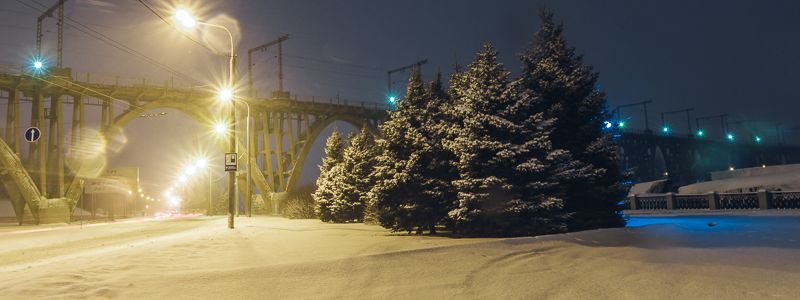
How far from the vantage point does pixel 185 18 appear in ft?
65.5

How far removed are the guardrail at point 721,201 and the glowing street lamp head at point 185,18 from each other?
18.9 m

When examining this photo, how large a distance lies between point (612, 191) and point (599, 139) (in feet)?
5.74

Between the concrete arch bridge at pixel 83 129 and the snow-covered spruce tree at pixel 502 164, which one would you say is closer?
the snow-covered spruce tree at pixel 502 164

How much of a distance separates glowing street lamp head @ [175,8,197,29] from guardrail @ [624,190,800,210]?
18.9m

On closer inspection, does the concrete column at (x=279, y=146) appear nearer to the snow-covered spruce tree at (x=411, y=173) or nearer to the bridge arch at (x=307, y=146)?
the bridge arch at (x=307, y=146)

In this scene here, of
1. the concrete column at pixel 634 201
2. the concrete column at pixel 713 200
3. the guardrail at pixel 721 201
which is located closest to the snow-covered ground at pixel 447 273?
the guardrail at pixel 721 201

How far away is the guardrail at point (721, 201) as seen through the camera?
27.8m

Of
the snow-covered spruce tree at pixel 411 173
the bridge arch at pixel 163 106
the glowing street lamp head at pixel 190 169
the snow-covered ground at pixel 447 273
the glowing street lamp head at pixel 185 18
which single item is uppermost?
the bridge arch at pixel 163 106

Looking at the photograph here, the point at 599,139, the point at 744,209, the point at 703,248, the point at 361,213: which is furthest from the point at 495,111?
the point at 744,209

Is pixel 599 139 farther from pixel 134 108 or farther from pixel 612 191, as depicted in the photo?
pixel 134 108

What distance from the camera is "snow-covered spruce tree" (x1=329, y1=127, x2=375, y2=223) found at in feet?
88.9

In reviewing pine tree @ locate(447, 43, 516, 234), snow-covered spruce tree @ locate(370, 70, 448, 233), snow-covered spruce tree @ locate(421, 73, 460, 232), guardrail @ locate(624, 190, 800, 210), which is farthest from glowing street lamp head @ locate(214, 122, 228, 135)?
pine tree @ locate(447, 43, 516, 234)

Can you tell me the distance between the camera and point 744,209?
29.4 metres

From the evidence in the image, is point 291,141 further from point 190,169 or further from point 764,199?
point 764,199
